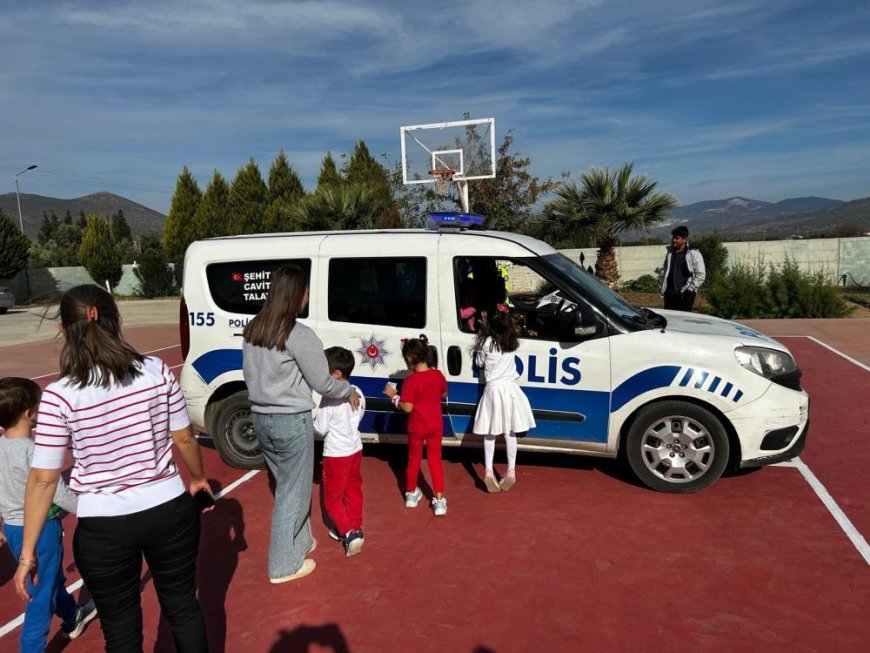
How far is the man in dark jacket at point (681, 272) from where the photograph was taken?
8422 millimetres

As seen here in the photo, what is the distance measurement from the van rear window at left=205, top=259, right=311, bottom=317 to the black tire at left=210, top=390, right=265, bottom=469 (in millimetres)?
776

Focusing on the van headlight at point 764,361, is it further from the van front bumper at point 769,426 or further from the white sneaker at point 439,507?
the white sneaker at point 439,507

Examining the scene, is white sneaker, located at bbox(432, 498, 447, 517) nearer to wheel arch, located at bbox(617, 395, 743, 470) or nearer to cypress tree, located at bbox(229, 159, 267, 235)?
wheel arch, located at bbox(617, 395, 743, 470)

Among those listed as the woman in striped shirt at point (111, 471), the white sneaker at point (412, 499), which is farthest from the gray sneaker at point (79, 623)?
the white sneaker at point (412, 499)

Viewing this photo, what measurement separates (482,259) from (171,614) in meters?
3.61

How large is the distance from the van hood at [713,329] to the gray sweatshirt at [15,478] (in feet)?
13.8

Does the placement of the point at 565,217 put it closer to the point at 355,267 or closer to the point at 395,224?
the point at 395,224

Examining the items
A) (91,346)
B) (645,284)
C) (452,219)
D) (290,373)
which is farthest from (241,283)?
(645,284)

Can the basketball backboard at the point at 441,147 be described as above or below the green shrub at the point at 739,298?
above

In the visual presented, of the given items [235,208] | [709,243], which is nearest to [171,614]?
[709,243]

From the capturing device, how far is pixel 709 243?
22672mm

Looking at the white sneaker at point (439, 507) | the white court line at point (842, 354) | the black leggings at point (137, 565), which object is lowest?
the white court line at point (842, 354)

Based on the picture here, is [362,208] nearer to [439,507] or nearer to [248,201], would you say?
[248,201]

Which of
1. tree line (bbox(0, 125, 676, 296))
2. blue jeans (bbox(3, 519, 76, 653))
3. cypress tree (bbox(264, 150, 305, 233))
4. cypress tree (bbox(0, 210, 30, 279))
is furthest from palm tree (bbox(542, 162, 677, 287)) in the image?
cypress tree (bbox(0, 210, 30, 279))
